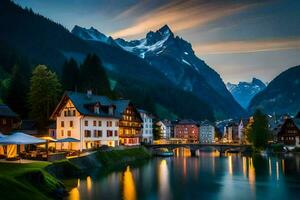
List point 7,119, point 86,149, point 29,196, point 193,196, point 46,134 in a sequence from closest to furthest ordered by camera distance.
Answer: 1. point 29,196
2. point 193,196
3. point 7,119
4. point 86,149
5. point 46,134

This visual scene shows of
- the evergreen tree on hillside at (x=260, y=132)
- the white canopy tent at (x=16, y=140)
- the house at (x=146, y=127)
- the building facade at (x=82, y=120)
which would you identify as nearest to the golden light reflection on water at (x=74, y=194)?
the white canopy tent at (x=16, y=140)

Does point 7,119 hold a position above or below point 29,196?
above

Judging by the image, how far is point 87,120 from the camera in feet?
390

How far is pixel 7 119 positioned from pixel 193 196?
145 feet

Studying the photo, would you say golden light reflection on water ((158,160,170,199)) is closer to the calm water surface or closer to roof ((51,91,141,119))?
the calm water surface

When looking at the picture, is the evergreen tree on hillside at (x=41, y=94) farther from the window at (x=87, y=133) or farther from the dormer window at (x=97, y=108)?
the dormer window at (x=97, y=108)

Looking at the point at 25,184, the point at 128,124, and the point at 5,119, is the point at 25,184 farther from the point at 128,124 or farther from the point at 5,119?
the point at 128,124

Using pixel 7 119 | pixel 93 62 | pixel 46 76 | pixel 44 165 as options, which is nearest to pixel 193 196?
pixel 44 165

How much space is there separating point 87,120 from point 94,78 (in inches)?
2284

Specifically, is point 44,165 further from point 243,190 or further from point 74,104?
point 74,104

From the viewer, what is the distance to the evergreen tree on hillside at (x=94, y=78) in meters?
167

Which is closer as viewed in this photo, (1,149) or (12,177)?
(12,177)

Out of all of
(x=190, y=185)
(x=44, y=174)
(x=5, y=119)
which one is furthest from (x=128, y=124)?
(x=44, y=174)

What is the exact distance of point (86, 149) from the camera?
113 metres
